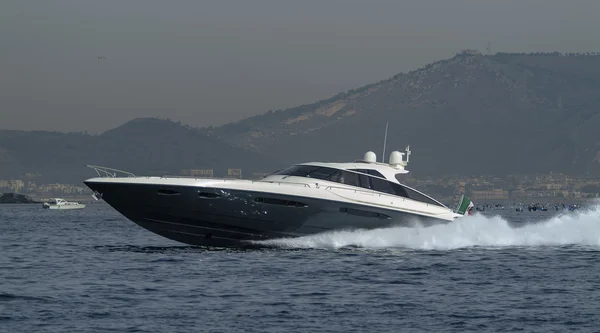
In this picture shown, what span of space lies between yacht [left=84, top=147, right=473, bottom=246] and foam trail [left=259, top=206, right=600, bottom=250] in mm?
388

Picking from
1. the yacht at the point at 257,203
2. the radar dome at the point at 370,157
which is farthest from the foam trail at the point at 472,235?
the radar dome at the point at 370,157

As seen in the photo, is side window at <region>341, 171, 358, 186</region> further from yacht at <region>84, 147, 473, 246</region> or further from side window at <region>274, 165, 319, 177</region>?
side window at <region>274, 165, 319, 177</region>

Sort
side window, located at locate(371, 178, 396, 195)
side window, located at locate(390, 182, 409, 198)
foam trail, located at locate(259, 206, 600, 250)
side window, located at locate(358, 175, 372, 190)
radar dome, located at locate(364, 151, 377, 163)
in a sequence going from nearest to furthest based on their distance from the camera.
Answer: foam trail, located at locate(259, 206, 600, 250) < side window, located at locate(358, 175, 372, 190) < side window, located at locate(371, 178, 396, 195) < side window, located at locate(390, 182, 409, 198) < radar dome, located at locate(364, 151, 377, 163)

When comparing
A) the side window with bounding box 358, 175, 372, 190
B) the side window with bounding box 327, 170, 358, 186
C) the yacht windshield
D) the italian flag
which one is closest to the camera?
the side window with bounding box 327, 170, 358, 186

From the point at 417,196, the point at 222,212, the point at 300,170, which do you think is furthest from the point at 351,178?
the point at 222,212

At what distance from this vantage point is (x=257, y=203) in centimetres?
3241

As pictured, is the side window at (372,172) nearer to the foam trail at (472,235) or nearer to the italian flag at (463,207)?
the foam trail at (472,235)

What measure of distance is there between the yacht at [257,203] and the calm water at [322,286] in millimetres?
610

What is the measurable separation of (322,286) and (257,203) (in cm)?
793

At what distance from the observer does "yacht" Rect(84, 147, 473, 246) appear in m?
32.2

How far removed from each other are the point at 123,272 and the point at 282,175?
924 centimetres

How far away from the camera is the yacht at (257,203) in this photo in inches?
1268

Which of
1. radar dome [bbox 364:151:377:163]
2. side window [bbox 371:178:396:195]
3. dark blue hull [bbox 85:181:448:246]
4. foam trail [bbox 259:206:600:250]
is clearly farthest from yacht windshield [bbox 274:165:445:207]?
radar dome [bbox 364:151:377:163]

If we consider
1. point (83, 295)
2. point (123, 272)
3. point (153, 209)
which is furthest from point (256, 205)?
point (83, 295)
